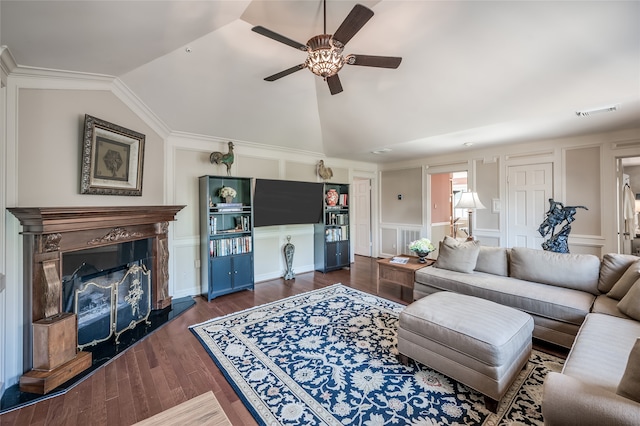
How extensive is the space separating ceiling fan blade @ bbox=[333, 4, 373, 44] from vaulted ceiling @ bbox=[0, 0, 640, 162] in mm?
709

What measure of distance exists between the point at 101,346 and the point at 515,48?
4832 mm

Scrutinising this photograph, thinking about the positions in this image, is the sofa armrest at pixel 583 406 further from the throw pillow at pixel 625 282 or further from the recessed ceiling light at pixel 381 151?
the recessed ceiling light at pixel 381 151

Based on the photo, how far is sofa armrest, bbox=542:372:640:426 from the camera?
1.03 m

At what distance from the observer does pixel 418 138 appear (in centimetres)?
429

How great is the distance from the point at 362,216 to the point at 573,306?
5.00 metres

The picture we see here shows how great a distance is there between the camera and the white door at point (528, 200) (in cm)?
436

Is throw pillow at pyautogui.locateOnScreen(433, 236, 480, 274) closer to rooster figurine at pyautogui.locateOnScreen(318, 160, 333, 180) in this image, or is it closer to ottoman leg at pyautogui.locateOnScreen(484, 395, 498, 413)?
ottoman leg at pyautogui.locateOnScreen(484, 395, 498, 413)

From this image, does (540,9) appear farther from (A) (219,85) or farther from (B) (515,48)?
(A) (219,85)

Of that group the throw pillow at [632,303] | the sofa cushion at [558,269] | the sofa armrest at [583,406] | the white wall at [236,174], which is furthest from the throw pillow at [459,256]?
the white wall at [236,174]

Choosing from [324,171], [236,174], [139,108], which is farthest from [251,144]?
[139,108]

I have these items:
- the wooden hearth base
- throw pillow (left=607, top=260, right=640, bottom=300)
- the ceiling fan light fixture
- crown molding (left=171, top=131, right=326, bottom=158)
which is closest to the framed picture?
crown molding (left=171, top=131, right=326, bottom=158)

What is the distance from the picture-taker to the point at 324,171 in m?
5.44

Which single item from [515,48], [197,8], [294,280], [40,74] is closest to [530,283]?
[515,48]

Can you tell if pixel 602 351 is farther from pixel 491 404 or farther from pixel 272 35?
pixel 272 35
